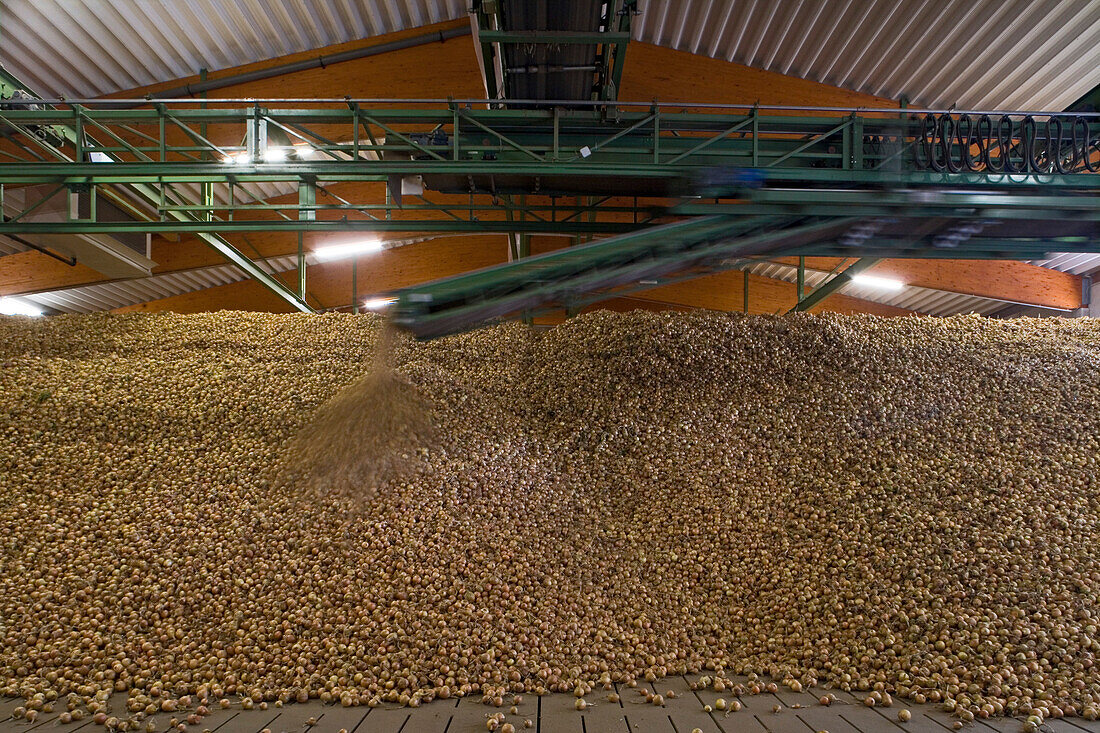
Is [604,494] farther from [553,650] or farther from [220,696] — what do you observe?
[220,696]

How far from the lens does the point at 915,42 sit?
8.80 m

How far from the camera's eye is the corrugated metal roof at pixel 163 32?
8602 millimetres

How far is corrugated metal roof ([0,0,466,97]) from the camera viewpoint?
860 cm

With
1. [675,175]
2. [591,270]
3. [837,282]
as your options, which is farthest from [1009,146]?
[591,270]

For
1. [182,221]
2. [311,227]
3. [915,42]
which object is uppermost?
[915,42]

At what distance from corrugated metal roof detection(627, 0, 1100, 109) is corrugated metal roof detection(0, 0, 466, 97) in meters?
4.26

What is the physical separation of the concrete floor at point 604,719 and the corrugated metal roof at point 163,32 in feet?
28.5

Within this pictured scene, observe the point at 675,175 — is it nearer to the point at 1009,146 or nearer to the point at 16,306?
the point at 1009,146

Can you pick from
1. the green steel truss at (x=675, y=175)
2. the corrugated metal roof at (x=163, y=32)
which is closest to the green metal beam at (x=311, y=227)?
the green steel truss at (x=675, y=175)

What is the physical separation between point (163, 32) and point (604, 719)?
10.7 m

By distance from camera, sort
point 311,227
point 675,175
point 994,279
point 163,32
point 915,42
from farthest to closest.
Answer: point 994,279
point 163,32
point 915,42
point 311,227
point 675,175

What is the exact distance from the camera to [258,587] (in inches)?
196

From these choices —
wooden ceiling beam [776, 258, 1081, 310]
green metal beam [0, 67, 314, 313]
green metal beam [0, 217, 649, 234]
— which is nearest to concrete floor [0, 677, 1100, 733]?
green metal beam [0, 217, 649, 234]

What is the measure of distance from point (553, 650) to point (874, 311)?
13.3 m
